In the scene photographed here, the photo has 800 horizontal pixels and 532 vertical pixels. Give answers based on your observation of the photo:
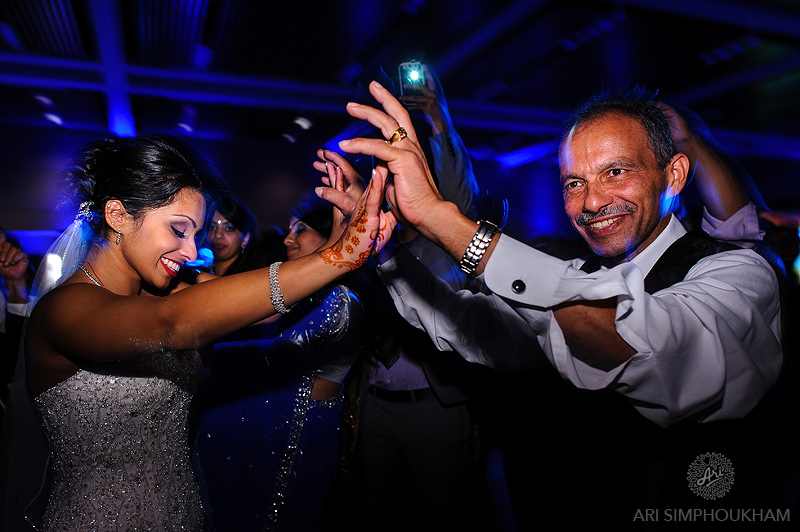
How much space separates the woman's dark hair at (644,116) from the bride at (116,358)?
81 cm

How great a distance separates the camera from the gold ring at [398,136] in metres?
0.99

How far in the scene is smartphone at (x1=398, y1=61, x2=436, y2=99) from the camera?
138cm

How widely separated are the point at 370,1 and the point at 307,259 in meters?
2.64

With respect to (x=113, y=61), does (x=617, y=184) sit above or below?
below

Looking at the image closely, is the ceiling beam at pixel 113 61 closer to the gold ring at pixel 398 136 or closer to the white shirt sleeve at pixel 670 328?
the gold ring at pixel 398 136

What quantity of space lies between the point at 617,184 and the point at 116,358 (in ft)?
4.62

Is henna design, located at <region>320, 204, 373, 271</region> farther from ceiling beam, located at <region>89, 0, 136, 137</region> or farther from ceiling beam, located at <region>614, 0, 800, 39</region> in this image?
ceiling beam, located at <region>614, 0, 800, 39</region>

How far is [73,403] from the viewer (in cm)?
136

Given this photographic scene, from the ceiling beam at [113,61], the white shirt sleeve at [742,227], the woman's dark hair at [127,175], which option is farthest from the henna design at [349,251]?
the ceiling beam at [113,61]

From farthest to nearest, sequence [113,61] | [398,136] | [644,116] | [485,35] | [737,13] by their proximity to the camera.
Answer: [113,61] → [485,35] → [737,13] → [644,116] → [398,136]

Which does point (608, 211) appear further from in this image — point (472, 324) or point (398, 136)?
point (398, 136)

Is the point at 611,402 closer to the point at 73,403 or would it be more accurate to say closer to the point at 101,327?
the point at 101,327

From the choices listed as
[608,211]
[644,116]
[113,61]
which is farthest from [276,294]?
[113,61]

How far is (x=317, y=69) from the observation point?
423cm
